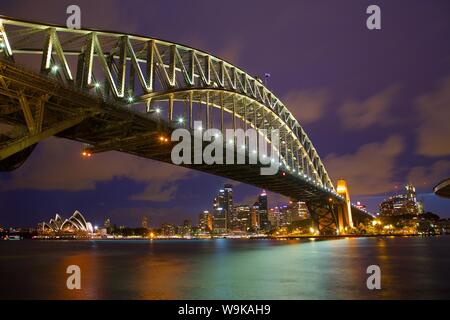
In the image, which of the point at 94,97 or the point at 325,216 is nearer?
the point at 94,97

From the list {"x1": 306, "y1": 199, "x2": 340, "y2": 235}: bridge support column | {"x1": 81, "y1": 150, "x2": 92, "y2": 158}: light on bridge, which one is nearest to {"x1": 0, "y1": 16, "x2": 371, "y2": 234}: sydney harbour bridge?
{"x1": 81, "y1": 150, "x2": 92, "y2": 158}: light on bridge

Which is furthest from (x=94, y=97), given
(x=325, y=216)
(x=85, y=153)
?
(x=325, y=216)

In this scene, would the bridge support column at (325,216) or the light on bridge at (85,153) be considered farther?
the bridge support column at (325,216)

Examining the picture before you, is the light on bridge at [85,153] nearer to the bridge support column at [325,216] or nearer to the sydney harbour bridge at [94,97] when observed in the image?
the sydney harbour bridge at [94,97]

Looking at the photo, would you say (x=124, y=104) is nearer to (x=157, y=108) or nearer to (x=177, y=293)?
(x=157, y=108)

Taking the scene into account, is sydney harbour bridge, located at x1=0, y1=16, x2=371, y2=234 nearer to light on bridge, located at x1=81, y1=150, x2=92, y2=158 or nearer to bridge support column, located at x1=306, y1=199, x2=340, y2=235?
light on bridge, located at x1=81, y1=150, x2=92, y2=158

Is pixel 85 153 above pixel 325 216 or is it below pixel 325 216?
above

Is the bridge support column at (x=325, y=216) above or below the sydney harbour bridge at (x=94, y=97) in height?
below

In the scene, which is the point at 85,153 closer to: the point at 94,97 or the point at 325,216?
the point at 94,97

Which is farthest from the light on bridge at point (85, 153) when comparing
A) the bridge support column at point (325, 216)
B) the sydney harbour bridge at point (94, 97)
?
the bridge support column at point (325, 216)

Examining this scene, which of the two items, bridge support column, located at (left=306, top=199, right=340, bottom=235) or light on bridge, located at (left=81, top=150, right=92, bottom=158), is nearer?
light on bridge, located at (left=81, top=150, right=92, bottom=158)
